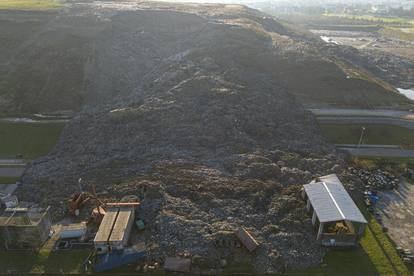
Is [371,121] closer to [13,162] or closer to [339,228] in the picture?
[339,228]

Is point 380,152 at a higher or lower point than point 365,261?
higher

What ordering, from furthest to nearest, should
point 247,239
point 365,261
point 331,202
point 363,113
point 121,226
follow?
point 363,113, point 331,202, point 121,226, point 247,239, point 365,261

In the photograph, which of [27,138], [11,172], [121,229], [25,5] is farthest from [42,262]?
[25,5]

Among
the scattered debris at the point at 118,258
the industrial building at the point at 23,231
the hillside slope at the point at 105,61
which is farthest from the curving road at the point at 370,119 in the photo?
the industrial building at the point at 23,231

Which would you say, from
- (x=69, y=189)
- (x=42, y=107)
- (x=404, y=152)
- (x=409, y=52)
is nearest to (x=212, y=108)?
(x=69, y=189)

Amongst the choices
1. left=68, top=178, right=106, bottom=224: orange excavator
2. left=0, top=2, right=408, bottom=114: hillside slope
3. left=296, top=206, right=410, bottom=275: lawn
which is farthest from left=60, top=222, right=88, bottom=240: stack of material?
left=0, top=2, right=408, bottom=114: hillside slope
